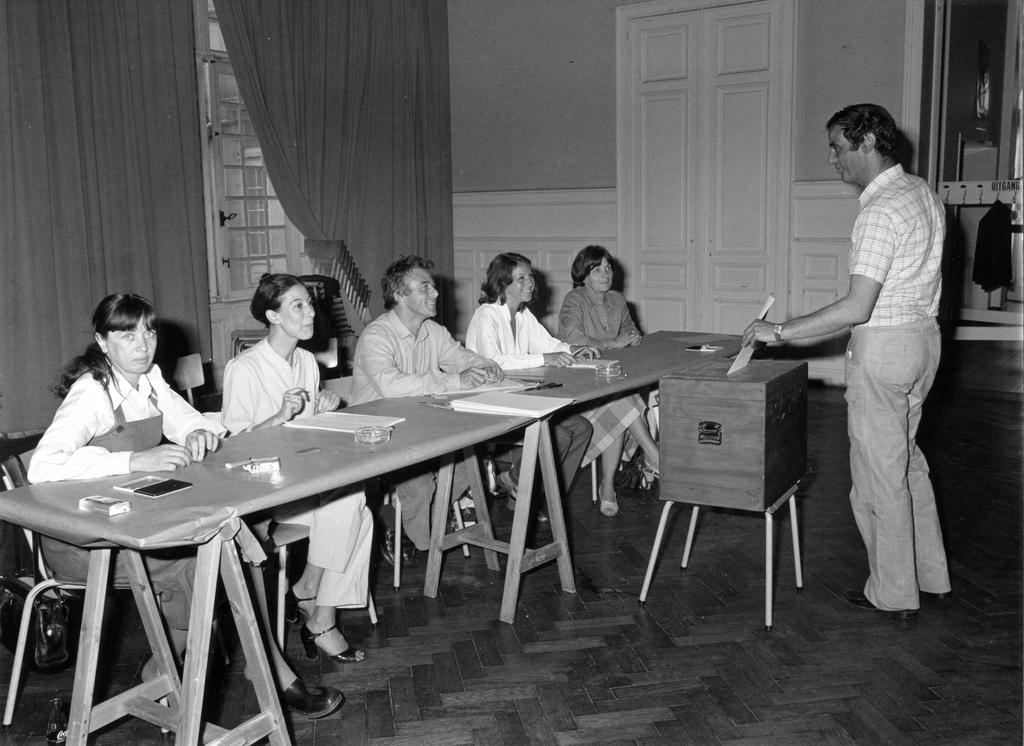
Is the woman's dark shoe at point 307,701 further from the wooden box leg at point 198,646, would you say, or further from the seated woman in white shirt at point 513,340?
the seated woman in white shirt at point 513,340

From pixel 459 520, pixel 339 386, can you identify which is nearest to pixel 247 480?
pixel 459 520

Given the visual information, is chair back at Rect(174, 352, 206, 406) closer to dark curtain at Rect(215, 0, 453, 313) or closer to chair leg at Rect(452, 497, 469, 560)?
chair leg at Rect(452, 497, 469, 560)

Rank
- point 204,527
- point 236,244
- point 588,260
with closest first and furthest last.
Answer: point 204,527
point 588,260
point 236,244

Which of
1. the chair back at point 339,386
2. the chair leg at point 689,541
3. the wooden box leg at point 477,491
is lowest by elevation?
the chair leg at point 689,541

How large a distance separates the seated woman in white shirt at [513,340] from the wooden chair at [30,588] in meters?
2.08

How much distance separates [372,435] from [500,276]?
6.17ft

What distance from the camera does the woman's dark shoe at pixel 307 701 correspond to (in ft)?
8.78

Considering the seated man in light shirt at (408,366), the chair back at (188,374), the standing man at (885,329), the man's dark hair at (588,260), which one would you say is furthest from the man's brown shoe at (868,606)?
the chair back at (188,374)

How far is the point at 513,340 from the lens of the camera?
4.62 metres

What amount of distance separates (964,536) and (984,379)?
424 cm

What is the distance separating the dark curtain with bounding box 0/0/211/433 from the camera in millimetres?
5492

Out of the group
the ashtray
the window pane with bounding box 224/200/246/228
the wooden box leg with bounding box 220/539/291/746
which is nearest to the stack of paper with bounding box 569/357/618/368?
the ashtray

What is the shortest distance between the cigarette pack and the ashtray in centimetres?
76

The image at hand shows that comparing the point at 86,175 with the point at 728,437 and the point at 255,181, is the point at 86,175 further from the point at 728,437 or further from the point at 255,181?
the point at 728,437
